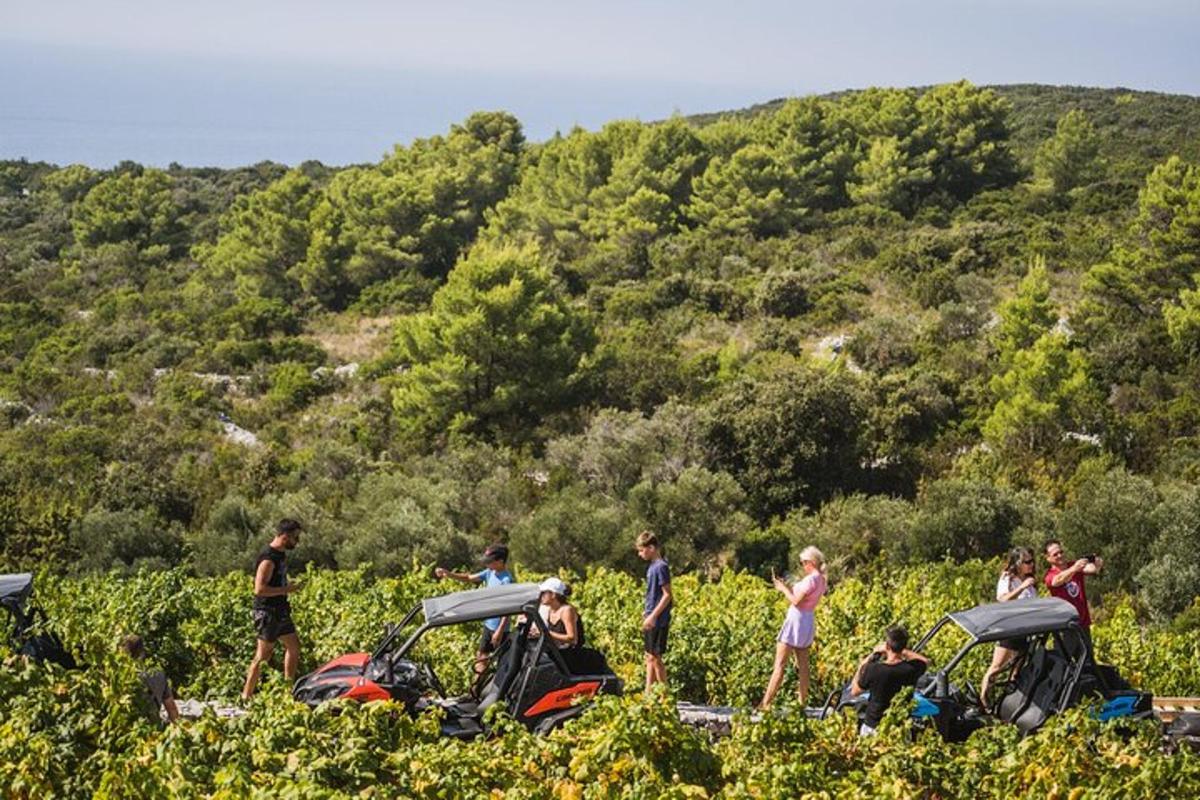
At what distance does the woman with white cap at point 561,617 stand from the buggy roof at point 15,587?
4.12m

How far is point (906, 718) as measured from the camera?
23.7 feet

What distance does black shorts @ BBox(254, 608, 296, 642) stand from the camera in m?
9.62

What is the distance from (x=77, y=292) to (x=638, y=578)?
3954 cm

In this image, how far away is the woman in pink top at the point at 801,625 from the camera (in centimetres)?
918

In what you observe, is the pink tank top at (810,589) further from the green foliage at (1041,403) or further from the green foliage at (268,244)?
the green foliage at (268,244)

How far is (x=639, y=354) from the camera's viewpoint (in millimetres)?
33250

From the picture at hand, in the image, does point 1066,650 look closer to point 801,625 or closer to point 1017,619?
point 1017,619

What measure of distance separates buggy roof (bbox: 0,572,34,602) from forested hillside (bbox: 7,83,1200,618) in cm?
784

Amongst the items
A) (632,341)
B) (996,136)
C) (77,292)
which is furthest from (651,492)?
(996,136)

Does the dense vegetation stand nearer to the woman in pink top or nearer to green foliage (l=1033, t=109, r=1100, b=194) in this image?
green foliage (l=1033, t=109, r=1100, b=194)

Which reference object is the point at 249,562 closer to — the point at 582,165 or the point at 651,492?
the point at 651,492

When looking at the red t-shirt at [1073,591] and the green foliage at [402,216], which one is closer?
the red t-shirt at [1073,591]

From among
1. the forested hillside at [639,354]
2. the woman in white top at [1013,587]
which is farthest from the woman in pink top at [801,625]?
the forested hillside at [639,354]

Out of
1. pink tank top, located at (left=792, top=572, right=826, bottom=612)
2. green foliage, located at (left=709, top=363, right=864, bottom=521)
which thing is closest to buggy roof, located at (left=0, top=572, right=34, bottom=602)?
pink tank top, located at (left=792, top=572, right=826, bottom=612)
